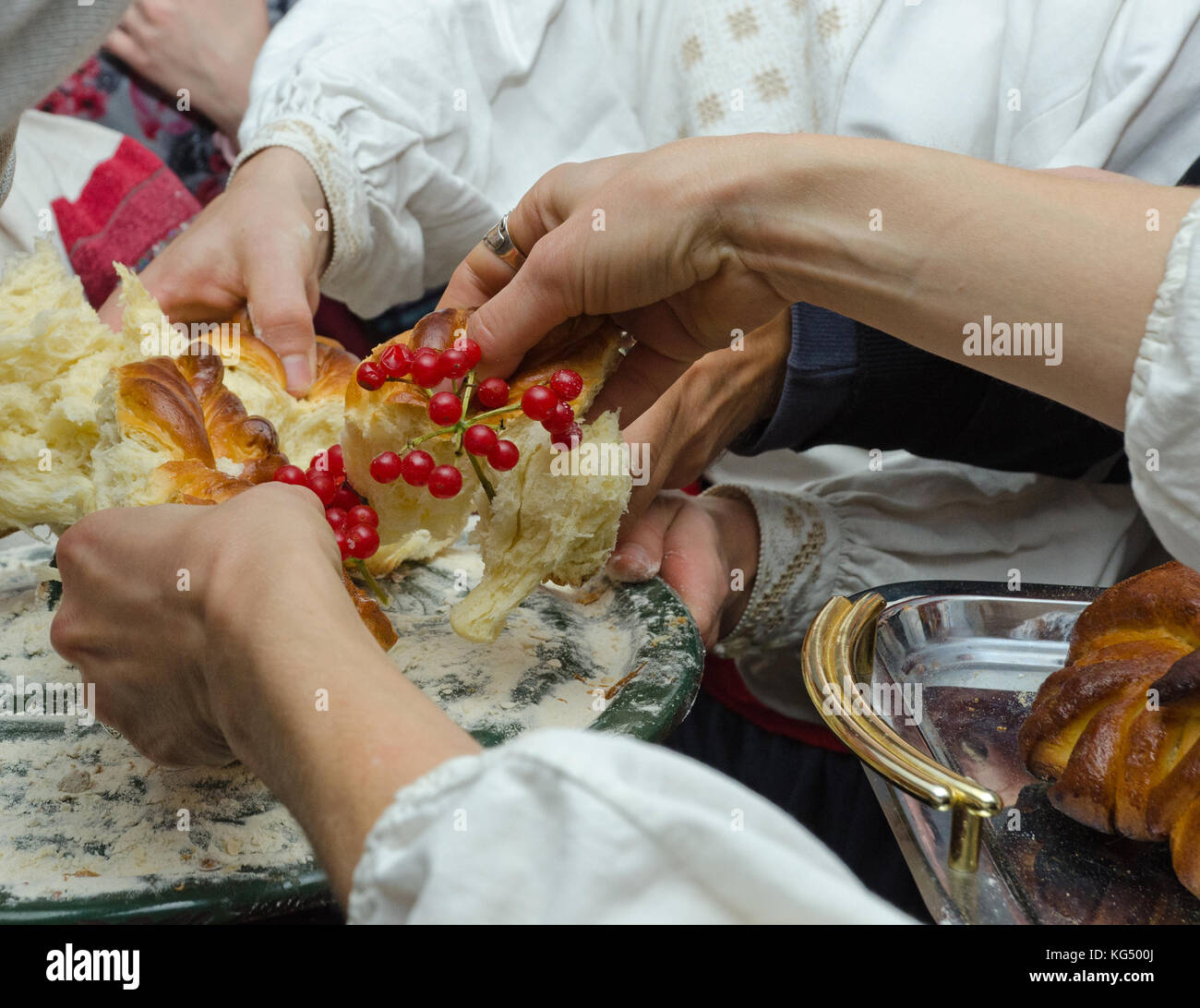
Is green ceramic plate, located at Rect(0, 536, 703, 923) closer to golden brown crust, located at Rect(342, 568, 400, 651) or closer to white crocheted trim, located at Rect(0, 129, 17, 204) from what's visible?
golden brown crust, located at Rect(342, 568, 400, 651)

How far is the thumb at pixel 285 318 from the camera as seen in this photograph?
85 cm

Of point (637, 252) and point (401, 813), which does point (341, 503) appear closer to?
point (637, 252)

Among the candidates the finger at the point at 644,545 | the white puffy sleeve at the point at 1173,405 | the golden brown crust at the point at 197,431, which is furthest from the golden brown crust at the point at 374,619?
the white puffy sleeve at the point at 1173,405

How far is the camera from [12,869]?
0.48m

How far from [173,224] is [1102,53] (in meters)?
1.08

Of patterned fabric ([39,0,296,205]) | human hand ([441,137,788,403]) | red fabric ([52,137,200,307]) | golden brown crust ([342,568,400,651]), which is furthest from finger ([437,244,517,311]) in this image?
patterned fabric ([39,0,296,205])

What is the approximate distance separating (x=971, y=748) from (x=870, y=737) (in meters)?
0.13

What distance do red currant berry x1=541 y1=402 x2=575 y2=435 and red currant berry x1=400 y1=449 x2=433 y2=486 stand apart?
77 mm

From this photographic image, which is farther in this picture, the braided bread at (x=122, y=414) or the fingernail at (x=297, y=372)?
the fingernail at (x=297, y=372)

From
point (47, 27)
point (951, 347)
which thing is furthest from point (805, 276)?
point (47, 27)

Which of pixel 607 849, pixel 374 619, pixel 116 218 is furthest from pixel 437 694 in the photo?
pixel 116 218

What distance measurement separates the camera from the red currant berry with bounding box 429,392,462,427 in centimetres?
62

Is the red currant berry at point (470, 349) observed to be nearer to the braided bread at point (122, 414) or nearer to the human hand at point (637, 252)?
the human hand at point (637, 252)

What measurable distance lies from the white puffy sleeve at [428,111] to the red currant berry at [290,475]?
1.50 feet
